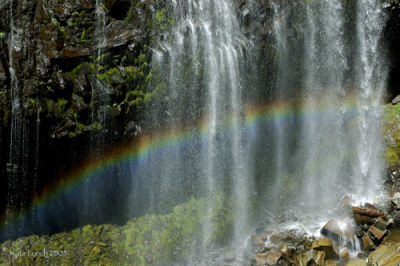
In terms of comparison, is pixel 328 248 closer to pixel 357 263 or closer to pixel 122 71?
pixel 357 263

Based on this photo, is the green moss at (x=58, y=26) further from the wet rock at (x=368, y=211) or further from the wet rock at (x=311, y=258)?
the wet rock at (x=368, y=211)

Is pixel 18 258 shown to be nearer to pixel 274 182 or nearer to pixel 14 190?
pixel 14 190

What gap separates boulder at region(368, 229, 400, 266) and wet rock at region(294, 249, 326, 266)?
110 centimetres

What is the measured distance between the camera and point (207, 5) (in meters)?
9.58

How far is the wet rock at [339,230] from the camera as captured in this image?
7613 mm

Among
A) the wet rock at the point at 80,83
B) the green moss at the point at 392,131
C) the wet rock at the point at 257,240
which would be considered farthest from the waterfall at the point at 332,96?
the wet rock at the point at 80,83

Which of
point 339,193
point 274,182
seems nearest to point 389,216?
point 339,193

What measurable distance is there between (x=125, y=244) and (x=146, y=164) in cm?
290

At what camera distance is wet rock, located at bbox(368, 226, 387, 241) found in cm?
707

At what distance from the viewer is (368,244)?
7109 mm

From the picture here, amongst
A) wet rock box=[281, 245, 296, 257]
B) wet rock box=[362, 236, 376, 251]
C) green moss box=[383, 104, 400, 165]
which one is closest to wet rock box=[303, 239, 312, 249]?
wet rock box=[281, 245, 296, 257]

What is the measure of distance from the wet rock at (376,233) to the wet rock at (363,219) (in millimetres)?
517

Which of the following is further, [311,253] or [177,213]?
[177,213]

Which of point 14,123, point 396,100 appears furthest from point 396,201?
point 14,123
